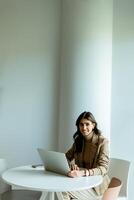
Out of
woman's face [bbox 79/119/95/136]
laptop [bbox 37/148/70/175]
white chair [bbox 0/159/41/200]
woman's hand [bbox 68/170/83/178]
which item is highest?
woman's face [bbox 79/119/95/136]

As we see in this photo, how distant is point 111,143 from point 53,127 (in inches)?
27.8

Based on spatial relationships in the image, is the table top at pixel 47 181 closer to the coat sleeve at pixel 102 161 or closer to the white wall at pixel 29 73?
the coat sleeve at pixel 102 161

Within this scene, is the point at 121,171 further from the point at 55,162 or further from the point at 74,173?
the point at 55,162

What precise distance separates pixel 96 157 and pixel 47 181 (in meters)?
0.65

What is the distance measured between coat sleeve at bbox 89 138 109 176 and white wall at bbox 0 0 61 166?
1.00 metres

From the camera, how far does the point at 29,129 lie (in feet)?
11.8

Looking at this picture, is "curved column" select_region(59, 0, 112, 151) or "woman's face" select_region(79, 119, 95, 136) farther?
"curved column" select_region(59, 0, 112, 151)

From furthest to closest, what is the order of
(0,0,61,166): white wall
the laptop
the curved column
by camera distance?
1. (0,0,61,166): white wall
2. the curved column
3. the laptop

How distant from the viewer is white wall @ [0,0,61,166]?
3.59 metres

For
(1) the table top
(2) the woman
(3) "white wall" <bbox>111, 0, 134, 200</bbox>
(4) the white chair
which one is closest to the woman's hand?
(1) the table top

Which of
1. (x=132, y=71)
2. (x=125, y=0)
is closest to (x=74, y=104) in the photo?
(x=132, y=71)

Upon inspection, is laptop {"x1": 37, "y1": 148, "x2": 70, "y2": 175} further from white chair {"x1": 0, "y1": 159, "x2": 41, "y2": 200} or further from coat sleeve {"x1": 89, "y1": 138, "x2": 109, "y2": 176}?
white chair {"x1": 0, "y1": 159, "x2": 41, "y2": 200}

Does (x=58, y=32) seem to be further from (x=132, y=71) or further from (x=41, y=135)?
(x=41, y=135)

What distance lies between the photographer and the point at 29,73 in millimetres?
3600
